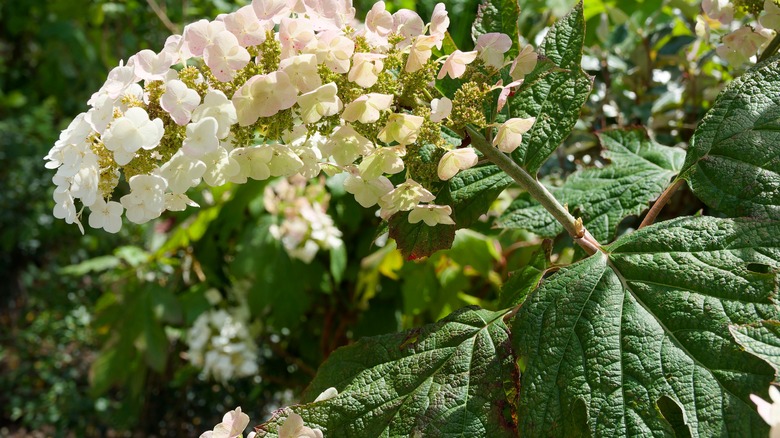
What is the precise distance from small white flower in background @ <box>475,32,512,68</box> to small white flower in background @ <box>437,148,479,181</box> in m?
0.11

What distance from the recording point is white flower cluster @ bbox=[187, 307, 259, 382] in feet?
6.75

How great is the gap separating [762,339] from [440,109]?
0.31m

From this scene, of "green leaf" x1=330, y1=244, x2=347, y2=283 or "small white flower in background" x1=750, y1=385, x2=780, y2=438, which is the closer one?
"small white flower in background" x1=750, y1=385, x2=780, y2=438

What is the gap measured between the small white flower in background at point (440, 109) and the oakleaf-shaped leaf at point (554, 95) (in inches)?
5.9

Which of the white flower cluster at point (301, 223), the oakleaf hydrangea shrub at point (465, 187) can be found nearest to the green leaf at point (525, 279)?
the oakleaf hydrangea shrub at point (465, 187)

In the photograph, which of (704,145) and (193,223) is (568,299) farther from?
(193,223)

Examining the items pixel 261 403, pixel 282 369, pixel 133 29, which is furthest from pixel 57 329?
pixel 282 369

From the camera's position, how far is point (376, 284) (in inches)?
71.9

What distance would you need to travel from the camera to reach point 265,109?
616 mm

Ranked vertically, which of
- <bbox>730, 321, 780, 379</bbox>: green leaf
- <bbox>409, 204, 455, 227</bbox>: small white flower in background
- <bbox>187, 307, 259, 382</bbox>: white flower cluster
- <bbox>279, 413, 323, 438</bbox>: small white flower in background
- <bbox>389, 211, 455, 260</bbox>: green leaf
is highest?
<bbox>730, 321, 780, 379</bbox>: green leaf

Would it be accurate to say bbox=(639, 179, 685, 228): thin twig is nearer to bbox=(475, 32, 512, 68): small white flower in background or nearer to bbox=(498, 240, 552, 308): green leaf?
bbox=(498, 240, 552, 308): green leaf

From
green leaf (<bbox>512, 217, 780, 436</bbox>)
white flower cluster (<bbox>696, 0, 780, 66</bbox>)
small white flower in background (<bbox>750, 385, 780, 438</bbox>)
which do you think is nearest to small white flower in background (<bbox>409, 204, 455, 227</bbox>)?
green leaf (<bbox>512, 217, 780, 436</bbox>)

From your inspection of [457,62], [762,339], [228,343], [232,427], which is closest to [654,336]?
[762,339]

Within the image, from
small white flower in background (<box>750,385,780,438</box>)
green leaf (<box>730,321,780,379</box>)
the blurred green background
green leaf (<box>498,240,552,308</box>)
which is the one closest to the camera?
small white flower in background (<box>750,385,780,438</box>)
